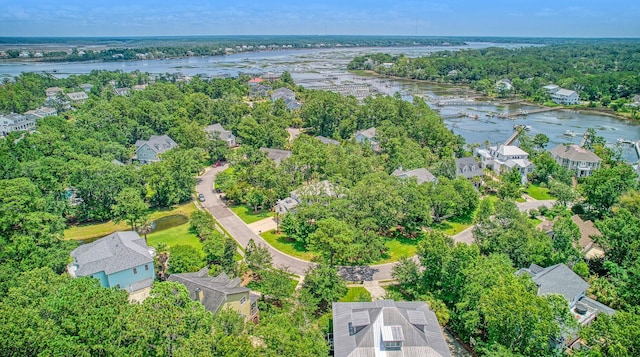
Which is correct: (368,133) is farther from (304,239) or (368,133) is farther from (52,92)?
(52,92)

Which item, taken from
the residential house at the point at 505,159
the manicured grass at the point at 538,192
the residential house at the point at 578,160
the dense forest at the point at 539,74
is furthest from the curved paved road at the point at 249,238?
the dense forest at the point at 539,74

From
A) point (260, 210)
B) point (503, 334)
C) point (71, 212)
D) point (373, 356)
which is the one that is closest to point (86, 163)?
point (71, 212)

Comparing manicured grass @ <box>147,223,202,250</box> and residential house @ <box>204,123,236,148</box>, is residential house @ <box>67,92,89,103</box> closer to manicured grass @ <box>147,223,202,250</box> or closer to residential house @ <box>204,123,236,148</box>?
residential house @ <box>204,123,236,148</box>

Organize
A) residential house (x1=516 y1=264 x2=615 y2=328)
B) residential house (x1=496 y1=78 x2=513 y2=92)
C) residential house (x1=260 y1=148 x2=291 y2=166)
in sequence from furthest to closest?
1. residential house (x1=496 y1=78 x2=513 y2=92)
2. residential house (x1=260 y1=148 x2=291 y2=166)
3. residential house (x1=516 y1=264 x2=615 y2=328)

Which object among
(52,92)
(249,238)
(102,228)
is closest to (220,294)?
(249,238)

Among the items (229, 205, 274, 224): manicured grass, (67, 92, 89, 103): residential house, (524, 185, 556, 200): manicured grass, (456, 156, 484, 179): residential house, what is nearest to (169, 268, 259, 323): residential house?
(229, 205, 274, 224): manicured grass

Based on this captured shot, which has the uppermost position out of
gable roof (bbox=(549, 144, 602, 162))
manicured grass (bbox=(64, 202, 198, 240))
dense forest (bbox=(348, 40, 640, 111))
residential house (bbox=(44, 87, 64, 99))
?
dense forest (bbox=(348, 40, 640, 111))
